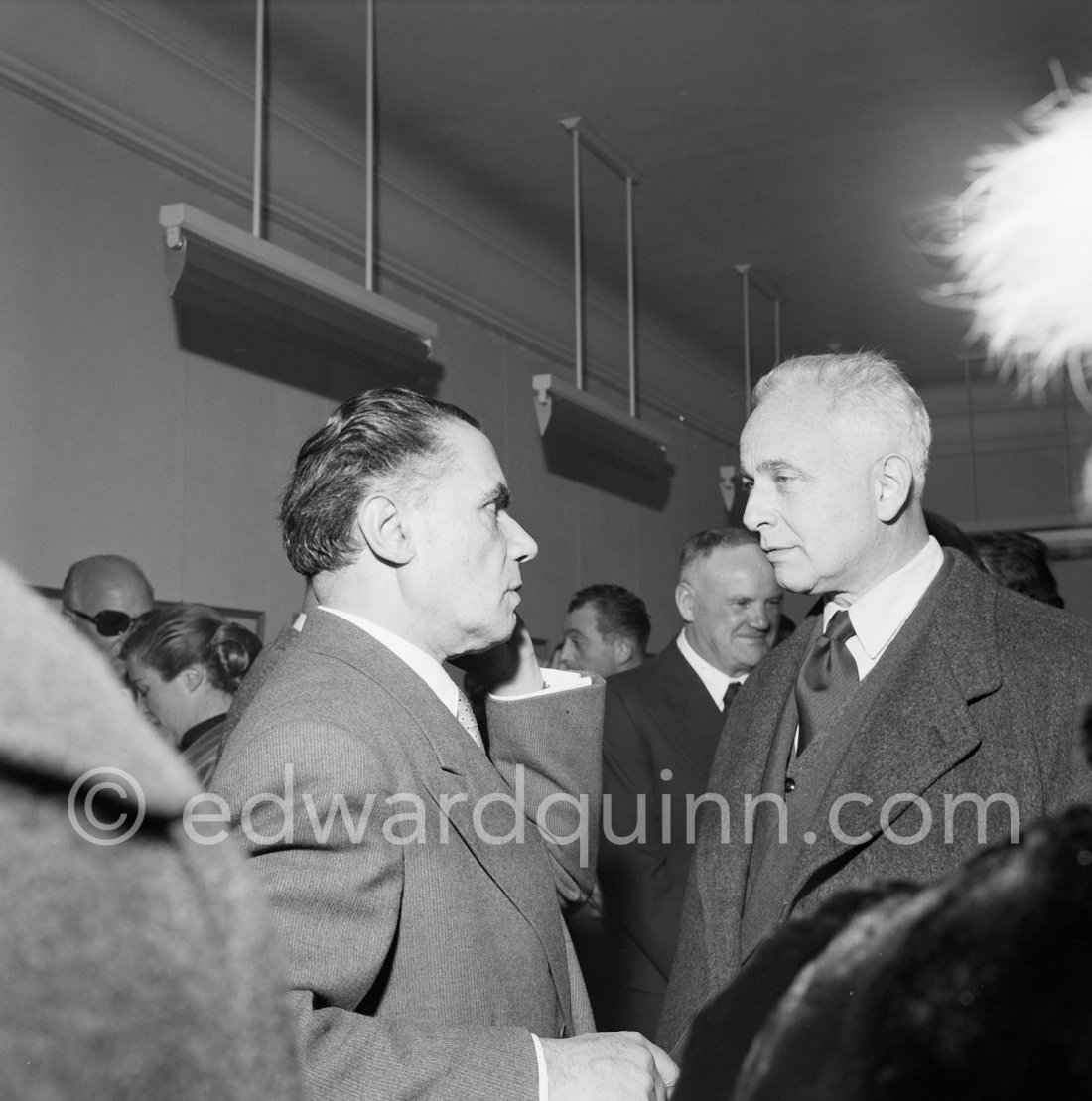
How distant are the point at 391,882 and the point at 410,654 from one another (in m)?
0.34

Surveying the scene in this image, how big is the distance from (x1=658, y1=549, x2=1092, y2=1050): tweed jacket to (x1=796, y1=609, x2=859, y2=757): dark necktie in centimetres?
6

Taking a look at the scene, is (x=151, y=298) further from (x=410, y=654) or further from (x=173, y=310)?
(x=410, y=654)

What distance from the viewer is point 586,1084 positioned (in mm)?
1216

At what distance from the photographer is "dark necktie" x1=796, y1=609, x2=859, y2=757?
181cm

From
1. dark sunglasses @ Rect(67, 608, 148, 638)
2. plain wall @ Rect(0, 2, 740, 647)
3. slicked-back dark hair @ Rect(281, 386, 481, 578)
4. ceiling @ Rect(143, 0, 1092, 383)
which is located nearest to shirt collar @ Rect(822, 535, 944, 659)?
slicked-back dark hair @ Rect(281, 386, 481, 578)

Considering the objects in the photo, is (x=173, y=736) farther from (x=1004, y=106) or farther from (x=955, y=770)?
(x=1004, y=106)

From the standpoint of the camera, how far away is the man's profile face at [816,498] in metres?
1.78

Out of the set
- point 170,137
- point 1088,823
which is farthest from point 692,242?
point 1088,823

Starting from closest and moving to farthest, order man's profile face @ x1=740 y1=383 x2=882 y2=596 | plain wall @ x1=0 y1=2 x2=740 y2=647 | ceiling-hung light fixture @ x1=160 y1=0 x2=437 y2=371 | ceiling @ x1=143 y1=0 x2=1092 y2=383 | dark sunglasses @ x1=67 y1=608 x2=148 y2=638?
man's profile face @ x1=740 y1=383 x2=882 y2=596
ceiling-hung light fixture @ x1=160 y1=0 x2=437 y2=371
dark sunglasses @ x1=67 y1=608 x2=148 y2=638
plain wall @ x1=0 y1=2 x2=740 y2=647
ceiling @ x1=143 y1=0 x2=1092 y2=383

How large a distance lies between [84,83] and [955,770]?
409 centimetres

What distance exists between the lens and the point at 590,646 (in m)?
5.03

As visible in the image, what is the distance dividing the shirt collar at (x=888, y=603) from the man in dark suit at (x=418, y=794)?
39 cm

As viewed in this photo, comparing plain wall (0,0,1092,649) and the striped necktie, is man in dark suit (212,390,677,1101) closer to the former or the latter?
the striped necktie

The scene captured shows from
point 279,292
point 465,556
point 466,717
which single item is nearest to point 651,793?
point 466,717
